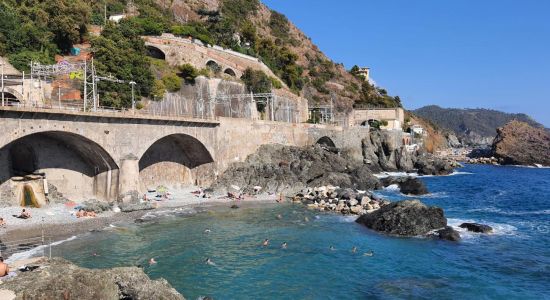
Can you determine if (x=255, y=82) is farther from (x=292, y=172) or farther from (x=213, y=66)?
(x=292, y=172)

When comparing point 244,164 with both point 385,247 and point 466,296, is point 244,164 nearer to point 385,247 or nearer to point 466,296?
point 385,247

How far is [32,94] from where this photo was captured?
40.5 meters

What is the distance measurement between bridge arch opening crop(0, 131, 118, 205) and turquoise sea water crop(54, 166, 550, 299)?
8288 mm

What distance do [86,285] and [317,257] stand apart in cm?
1436

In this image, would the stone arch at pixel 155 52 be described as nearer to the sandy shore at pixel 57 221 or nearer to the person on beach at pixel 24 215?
the sandy shore at pixel 57 221

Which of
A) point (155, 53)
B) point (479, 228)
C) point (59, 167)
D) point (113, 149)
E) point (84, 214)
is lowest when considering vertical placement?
point (479, 228)

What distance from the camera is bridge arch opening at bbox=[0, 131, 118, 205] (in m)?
32.3

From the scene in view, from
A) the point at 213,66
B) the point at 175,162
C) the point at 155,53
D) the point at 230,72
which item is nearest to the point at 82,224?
the point at 175,162

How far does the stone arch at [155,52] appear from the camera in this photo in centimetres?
6625

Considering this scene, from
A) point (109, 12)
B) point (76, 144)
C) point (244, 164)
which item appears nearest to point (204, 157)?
point (244, 164)

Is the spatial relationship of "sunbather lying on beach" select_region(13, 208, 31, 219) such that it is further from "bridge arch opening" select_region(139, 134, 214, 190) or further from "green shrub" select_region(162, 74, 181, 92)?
"green shrub" select_region(162, 74, 181, 92)

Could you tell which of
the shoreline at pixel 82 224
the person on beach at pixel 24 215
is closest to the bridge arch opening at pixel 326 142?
the shoreline at pixel 82 224

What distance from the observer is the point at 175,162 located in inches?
1859

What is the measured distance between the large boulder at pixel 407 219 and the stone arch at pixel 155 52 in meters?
46.8
